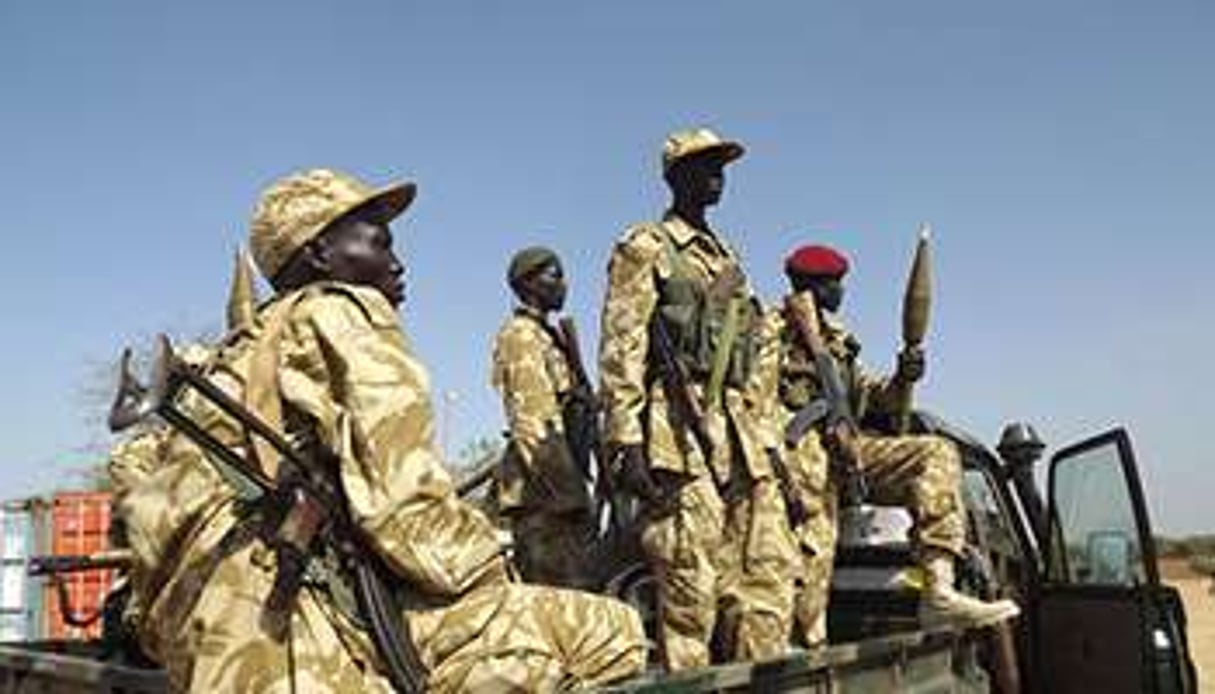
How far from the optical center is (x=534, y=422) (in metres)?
5.67

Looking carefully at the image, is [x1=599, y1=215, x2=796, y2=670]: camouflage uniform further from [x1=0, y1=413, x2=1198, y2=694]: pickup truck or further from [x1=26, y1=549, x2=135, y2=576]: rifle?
[x1=26, y1=549, x2=135, y2=576]: rifle

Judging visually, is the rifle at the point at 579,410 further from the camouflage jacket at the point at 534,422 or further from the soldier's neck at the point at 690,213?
the soldier's neck at the point at 690,213

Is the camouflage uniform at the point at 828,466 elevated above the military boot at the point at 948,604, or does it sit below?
above

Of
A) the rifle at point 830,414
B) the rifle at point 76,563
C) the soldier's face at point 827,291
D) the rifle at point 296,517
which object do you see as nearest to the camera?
the rifle at point 296,517

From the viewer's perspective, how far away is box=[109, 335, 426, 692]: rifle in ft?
7.71

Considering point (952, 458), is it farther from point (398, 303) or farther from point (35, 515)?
point (35, 515)

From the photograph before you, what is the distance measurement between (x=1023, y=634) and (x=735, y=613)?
1.34m

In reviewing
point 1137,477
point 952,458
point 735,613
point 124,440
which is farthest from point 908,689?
point 124,440

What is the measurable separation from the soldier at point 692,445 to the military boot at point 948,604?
2.18ft

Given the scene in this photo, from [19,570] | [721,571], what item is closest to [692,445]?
[721,571]

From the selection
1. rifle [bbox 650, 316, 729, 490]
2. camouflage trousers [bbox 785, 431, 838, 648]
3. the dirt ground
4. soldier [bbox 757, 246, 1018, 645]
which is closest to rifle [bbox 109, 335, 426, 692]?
rifle [bbox 650, 316, 729, 490]

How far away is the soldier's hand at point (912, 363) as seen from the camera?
5.60 m

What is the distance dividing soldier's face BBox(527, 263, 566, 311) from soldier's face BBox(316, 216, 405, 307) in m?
3.16

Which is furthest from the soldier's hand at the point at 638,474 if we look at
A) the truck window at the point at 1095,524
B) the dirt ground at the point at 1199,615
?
the dirt ground at the point at 1199,615
